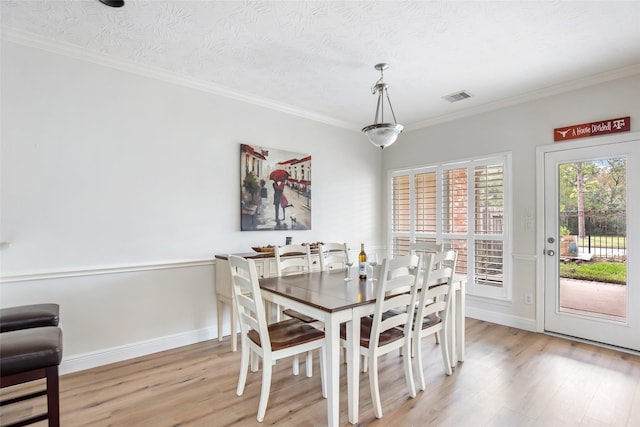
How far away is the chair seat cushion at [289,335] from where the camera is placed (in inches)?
83.7

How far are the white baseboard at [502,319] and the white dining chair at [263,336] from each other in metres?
2.67

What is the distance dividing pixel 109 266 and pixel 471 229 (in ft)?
13.3

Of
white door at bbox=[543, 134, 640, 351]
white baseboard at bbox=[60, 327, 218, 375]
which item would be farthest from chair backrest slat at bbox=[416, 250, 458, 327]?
white baseboard at bbox=[60, 327, 218, 375]

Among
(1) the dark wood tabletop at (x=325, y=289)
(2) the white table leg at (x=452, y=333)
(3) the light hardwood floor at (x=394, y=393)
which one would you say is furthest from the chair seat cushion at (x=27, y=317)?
(2) the white table leg at (x=452, y=333)

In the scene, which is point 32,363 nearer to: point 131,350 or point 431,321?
point 131,350

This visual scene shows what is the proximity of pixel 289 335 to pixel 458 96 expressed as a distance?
327cm

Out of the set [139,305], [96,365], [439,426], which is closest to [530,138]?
[439,426]

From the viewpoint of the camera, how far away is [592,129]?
333 cm

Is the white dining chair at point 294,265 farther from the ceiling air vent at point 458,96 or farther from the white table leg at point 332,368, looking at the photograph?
the ceiling air vent at point 458,96

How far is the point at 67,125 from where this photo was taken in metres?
2.75

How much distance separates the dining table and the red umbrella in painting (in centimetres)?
156

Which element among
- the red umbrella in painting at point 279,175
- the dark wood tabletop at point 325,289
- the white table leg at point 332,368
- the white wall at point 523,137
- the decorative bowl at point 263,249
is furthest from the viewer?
the red umbrella in painting at point 279,175

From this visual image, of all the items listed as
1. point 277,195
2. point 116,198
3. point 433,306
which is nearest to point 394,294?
point 433,306

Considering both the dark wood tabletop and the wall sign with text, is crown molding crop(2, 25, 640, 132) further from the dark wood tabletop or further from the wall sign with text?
the dark wood tabletop
